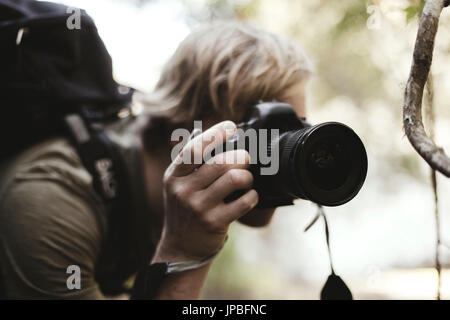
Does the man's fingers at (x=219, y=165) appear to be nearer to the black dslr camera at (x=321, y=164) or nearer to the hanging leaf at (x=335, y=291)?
the black dslr camera at (x=321, y=164)

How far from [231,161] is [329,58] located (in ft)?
7.50

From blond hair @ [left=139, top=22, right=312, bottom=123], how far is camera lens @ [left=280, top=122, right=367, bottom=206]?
1.23 feet

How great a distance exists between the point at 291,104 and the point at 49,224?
0.64 m

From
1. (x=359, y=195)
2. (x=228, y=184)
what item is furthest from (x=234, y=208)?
(x=359, y=195)

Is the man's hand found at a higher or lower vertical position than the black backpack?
lower

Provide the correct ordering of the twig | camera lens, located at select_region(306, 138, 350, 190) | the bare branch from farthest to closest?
camera lens, located at select_region(306, 138, 350, 190) → the twig → the bare branch

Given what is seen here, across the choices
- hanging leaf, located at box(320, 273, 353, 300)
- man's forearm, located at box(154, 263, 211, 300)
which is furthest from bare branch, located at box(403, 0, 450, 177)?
man's forearm, located at box(154, 263, 211, 300)

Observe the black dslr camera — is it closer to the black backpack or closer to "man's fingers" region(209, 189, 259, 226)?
"man's fingers" region(209, 189, 259, 226)

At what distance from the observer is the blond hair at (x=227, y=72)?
0.97 m

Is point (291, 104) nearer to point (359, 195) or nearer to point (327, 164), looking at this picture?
point (327, 164)

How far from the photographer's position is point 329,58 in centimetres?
275

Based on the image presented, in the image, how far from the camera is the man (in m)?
0.74

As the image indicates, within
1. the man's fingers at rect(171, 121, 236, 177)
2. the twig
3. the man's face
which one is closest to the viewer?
the twig
